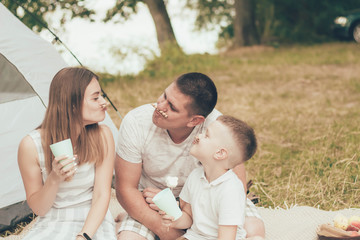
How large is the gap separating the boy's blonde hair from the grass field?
1052 mm

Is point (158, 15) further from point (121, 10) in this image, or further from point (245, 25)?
point (245, 25)

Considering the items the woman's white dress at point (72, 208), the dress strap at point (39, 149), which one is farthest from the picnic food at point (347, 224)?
the dress strap at point (39, 149)

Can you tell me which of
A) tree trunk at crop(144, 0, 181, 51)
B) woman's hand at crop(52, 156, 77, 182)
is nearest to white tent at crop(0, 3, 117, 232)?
woman's hand at crop(52, 156, 77, 182)

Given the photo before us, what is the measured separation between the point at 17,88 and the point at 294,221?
7.39 feet

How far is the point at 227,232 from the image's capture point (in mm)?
1940

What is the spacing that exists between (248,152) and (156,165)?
1.85 feet

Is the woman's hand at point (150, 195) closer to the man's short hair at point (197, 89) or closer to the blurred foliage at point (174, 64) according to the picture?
the man's short hair at point (197, 89)

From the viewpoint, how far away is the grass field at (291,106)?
320cm

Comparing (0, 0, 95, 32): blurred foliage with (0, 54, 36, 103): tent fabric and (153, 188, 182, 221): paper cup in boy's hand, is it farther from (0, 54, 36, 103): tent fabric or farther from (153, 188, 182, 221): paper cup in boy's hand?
(153, 188, 182, 221): paper cup in boy's hand

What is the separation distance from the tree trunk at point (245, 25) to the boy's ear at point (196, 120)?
28.9 ft

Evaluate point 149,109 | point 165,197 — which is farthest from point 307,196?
point 165,197

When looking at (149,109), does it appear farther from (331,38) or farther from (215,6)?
(215,6)

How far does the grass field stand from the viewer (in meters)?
3.20

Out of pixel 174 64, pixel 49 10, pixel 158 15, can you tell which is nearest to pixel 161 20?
pixel 158 15
